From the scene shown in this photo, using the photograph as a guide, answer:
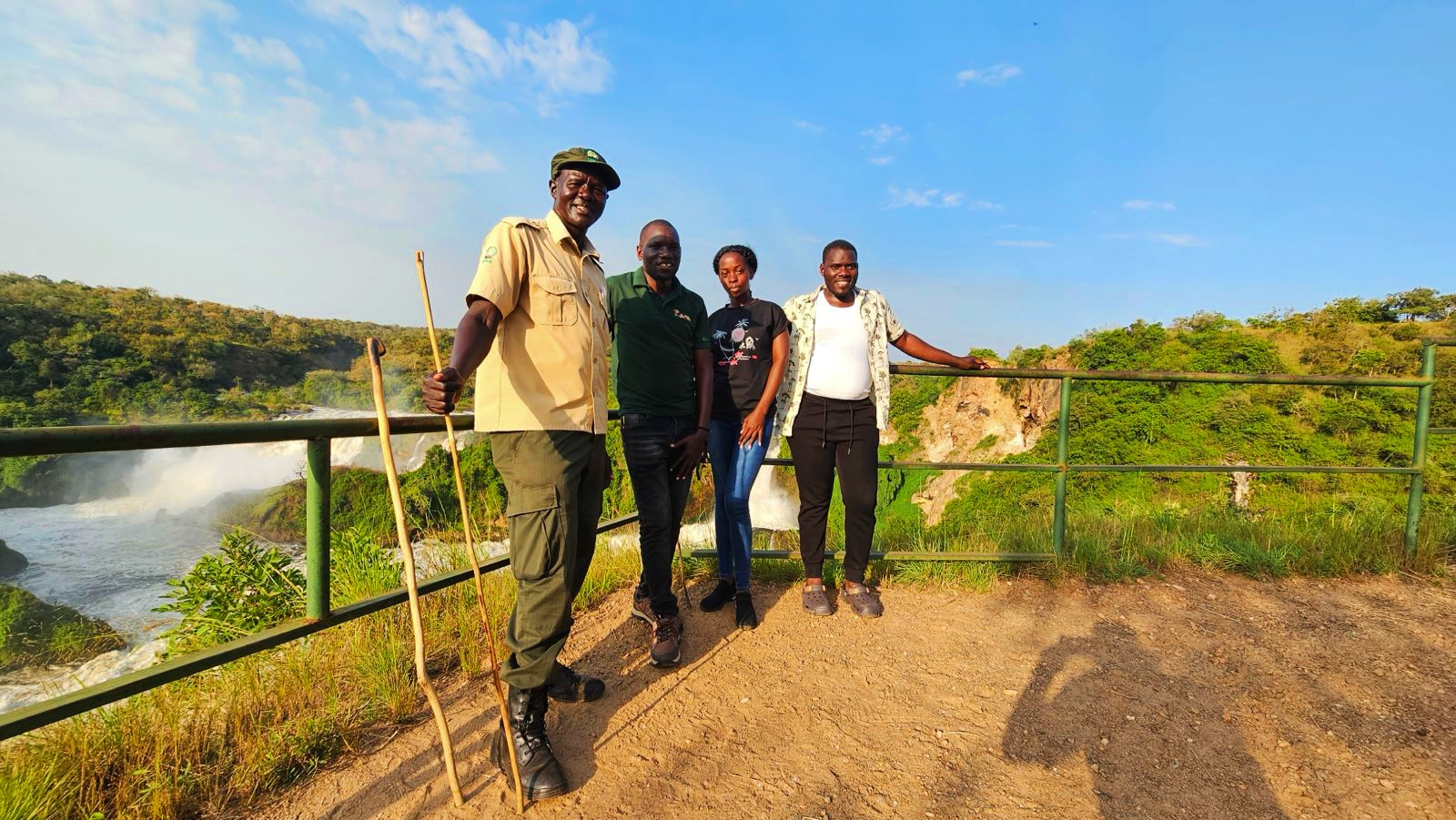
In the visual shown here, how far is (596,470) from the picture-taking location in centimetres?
201

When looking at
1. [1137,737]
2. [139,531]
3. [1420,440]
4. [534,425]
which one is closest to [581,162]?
[534,425]

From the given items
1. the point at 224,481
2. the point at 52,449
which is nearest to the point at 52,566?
the point at 224,481

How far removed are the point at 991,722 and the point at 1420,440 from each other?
12.0 feet

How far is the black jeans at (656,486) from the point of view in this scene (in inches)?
95.1

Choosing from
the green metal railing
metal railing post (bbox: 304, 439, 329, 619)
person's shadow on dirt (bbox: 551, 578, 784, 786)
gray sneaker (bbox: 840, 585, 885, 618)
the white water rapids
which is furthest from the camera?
the white water rapids

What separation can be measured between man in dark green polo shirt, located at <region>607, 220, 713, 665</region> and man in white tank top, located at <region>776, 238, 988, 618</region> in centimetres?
61

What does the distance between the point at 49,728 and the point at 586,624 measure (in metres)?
1.78

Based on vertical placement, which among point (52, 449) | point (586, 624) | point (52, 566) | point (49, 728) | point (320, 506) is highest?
point (52, 449)

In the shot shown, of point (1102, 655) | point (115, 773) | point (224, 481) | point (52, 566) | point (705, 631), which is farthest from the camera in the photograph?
point (224, 481)

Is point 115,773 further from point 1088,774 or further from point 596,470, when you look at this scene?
point 1088,774

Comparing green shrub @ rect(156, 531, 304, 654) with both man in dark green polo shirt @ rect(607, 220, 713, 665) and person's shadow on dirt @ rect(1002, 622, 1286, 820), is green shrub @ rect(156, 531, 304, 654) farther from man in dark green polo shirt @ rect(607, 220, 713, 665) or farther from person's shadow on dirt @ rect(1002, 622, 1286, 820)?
person's shadow on dirt @ rect(1002, 622, 1286, 820)

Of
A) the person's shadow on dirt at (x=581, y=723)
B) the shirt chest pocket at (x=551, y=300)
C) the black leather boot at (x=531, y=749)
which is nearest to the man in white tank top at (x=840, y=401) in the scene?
the person's shadow on dirt at (x=581, y=723)

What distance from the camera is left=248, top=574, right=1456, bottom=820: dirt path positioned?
172cm

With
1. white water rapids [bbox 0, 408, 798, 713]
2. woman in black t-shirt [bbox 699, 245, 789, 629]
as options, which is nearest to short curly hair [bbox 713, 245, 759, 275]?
woman in black t-shirt [bbox 699, 245, 789, 629]
